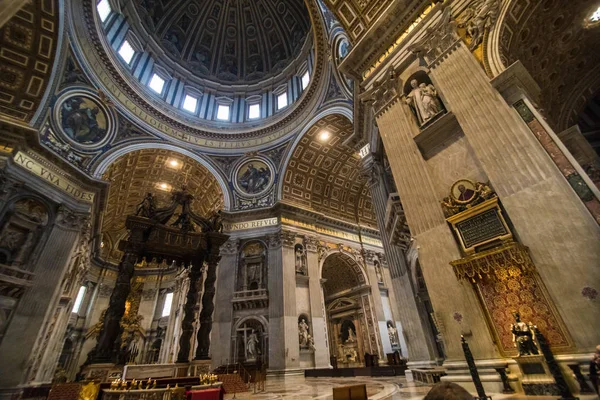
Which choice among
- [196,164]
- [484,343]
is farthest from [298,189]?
[484,343]

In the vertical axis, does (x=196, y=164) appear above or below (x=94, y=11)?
below

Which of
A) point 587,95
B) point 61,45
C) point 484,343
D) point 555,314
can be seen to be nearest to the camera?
point 555,314

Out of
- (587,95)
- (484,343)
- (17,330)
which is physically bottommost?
(484,343)

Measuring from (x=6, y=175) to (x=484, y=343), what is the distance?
15.4 meters

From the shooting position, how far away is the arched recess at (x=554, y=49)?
579 cm

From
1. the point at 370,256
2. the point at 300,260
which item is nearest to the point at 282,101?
the point at 300,260

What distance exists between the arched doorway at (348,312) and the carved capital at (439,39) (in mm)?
13737

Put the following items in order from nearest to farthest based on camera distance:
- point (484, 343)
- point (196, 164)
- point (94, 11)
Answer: point (484, 343), point (94, 11), point (196, 164)

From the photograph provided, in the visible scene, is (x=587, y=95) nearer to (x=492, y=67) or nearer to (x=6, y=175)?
(x=492, y=67)

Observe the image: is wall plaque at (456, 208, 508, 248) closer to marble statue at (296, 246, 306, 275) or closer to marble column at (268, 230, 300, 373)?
marble column at (268, 230, 300, 373)

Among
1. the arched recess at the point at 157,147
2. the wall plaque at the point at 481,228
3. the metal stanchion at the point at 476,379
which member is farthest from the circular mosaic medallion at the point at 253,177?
the metal stanchion at the point at 476,379

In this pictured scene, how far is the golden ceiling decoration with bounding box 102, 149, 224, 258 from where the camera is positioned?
16.6 meters

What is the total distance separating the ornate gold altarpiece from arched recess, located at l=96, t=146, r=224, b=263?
1611cm

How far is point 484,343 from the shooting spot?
4.33m
